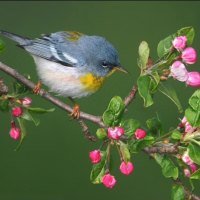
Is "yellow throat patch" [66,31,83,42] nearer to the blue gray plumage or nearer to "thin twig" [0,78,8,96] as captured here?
the blue gray plumage

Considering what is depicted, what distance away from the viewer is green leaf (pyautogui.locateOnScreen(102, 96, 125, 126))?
3.10 m

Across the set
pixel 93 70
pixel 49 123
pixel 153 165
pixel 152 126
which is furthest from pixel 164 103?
pixel 152 126

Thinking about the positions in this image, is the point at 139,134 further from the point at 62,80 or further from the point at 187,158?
the point at 62,80

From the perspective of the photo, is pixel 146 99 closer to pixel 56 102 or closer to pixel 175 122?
pixel 56 102

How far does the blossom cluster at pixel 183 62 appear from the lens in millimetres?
3139

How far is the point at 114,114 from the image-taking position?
3.10 metres

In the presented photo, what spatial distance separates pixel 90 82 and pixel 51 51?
467 millimetres

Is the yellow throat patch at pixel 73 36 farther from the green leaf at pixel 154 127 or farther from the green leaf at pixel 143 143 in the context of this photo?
the green leaf at pixel 143 143

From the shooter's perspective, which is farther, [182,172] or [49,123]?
[49,123]

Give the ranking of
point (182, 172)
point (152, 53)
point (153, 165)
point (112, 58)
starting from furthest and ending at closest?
1. point (152, 53)
2. point (153, 165)
3. point (112, 58)
4. point (182, 172)

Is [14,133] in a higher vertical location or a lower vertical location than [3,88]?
lower

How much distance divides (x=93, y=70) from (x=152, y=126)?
1.30m

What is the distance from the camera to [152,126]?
3406mm

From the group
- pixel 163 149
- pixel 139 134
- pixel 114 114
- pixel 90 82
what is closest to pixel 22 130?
pixel 114 114
